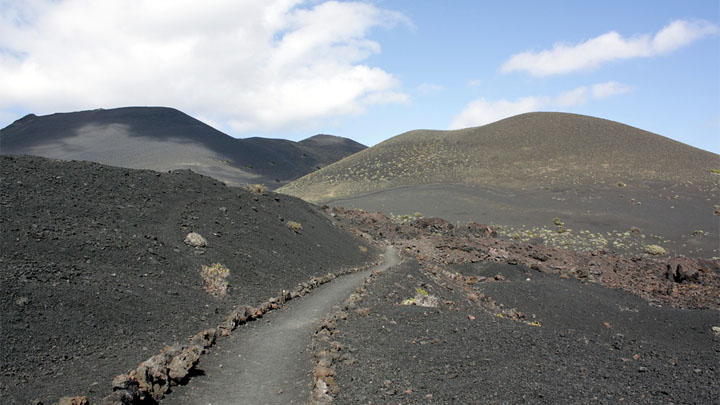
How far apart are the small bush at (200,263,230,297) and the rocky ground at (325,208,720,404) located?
3.32 meters

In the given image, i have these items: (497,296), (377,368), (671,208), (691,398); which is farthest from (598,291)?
(671,208)

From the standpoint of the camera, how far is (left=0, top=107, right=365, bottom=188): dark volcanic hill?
6919cm

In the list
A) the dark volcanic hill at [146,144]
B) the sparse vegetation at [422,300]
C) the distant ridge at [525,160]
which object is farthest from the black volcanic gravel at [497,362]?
the dark volcanic hill at [146,144]

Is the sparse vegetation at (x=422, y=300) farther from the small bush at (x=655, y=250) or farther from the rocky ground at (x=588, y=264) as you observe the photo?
the small bush at (x=655, y=250)

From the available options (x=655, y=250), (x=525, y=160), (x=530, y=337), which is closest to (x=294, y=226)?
(x=530, y=337)

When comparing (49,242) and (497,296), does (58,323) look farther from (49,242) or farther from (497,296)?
(497,296)

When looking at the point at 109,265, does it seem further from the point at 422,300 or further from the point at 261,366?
the point at 422,300

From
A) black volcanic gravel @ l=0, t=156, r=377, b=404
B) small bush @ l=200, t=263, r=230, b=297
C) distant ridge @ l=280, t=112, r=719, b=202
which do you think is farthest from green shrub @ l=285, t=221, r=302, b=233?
distant ridge @ l=280, t=112, r=719, b=202

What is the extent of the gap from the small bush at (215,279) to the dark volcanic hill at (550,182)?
29.9 metres

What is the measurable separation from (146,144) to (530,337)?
3213 inches

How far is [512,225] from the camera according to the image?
40.6 m

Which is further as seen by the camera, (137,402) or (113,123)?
(113,123)

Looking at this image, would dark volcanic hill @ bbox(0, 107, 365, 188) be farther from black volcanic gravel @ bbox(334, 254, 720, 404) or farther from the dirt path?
black volcanic gravel @ bbox(334, 254, 720, 404)

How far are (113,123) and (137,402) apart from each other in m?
97.3
